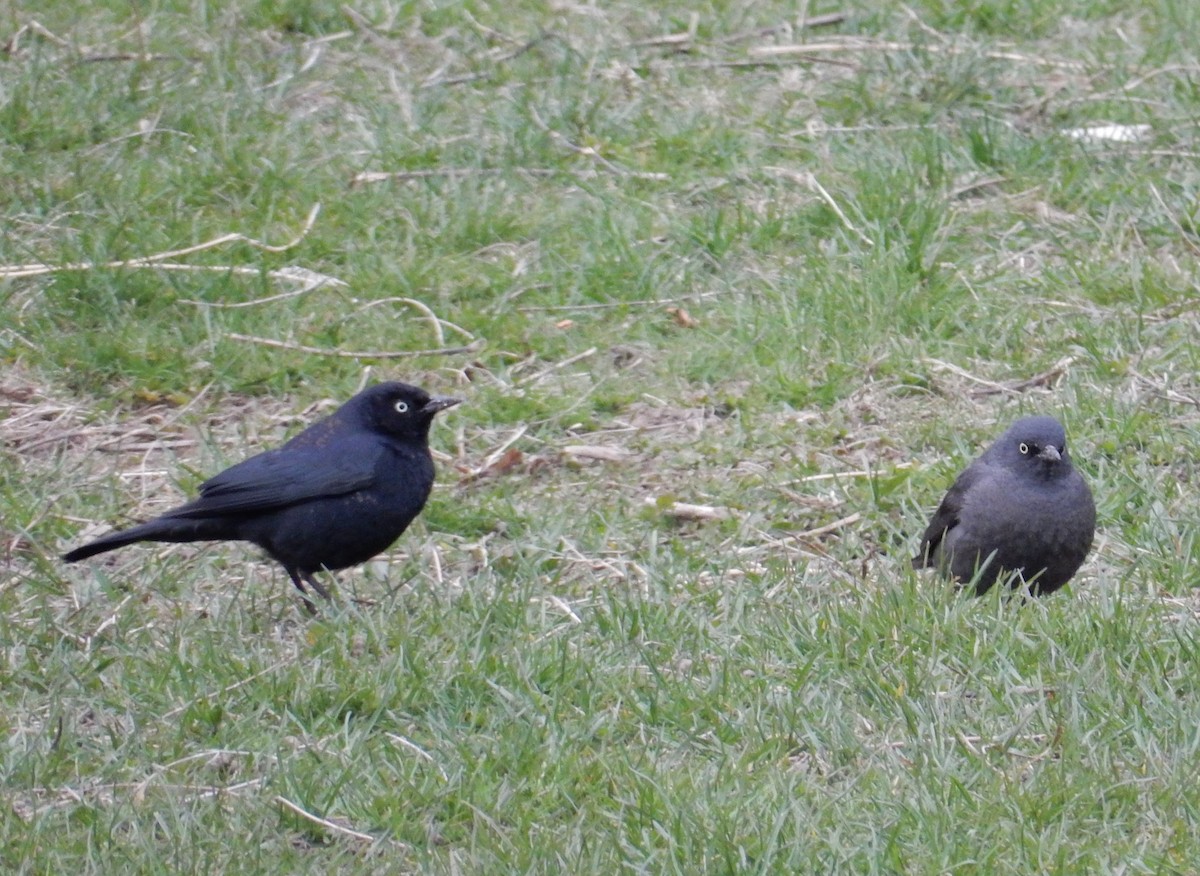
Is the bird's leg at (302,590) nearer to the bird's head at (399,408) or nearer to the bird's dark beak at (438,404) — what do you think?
the bird's head at (399,408)

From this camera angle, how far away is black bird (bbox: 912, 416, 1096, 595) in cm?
534

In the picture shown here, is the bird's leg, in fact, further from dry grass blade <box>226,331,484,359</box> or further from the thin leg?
dry grass blade <box>226,331,484,359</box>

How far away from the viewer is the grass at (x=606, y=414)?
13.5 feet

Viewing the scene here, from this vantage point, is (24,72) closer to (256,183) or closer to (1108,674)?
(256,183)

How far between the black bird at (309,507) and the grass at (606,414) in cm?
19

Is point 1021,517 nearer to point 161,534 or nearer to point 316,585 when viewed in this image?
point 316,585

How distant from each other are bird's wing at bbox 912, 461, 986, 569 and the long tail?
7.48 feet

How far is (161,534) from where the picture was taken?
217 inches

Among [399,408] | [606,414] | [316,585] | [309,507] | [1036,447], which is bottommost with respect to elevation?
[606,414]

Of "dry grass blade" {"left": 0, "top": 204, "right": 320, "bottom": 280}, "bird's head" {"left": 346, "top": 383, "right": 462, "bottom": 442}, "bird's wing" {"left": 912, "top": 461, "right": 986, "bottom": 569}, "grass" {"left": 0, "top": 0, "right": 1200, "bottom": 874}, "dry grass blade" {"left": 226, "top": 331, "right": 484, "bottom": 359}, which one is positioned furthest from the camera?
"dry grass blade" {"left": 0, "top": 204, "right": 320, "bottom": 280}

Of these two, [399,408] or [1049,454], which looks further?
[399,408]

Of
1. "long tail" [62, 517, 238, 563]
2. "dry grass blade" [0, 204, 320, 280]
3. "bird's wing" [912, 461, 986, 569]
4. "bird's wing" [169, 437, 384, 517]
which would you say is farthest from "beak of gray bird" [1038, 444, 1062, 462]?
"dry grass blade" [0, 204, 320, 280]

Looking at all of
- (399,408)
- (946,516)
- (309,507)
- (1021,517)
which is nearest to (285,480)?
(309,507)

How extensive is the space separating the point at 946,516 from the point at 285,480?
217cm
